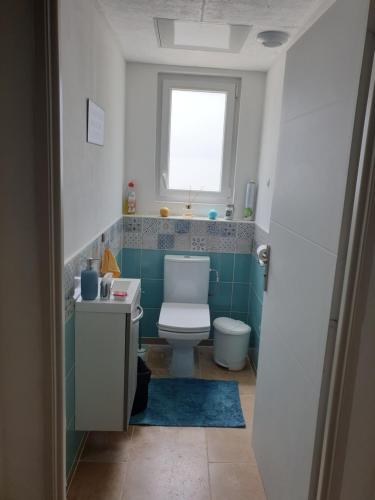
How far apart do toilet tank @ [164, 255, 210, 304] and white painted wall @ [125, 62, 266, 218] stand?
0.49 m

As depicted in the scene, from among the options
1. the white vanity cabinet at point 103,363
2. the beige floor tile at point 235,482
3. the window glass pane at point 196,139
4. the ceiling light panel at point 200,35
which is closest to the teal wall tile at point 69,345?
the white vanity cabinet at point 103,363

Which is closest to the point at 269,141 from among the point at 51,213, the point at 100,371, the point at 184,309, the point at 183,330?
the point at 184,309

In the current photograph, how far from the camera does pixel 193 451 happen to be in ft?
6.97

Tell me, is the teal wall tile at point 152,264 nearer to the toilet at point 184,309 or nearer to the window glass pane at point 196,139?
the toilet at point 184,309

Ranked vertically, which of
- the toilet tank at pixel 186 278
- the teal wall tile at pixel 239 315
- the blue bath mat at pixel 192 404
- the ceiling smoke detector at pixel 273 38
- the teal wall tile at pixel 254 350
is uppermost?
the ceiling smoke detector at pixel 273 38

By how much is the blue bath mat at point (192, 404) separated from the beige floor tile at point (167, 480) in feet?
1.08

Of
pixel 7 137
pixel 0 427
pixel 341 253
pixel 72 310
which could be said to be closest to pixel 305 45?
pixel 341 253

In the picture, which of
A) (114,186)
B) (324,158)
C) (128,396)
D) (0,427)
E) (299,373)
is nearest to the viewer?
(0,427)

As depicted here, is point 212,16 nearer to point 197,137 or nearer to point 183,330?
point 197,137

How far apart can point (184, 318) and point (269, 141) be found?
1.47 meters

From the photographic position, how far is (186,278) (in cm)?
314

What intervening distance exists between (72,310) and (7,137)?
41.7 inches

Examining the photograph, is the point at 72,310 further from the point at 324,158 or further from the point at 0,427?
the point at 324,158

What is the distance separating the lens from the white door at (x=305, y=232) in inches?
43.9
